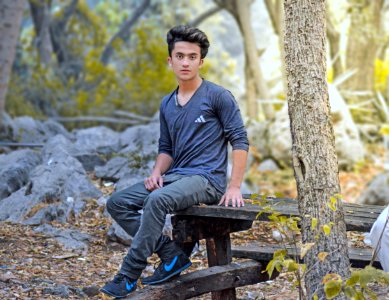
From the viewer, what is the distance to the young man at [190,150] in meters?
4.67

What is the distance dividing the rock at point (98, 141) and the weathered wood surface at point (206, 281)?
4.34 m

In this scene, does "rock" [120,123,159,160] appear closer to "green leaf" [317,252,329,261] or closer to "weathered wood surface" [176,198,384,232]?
"weathered wood surface" [176,198,384,232]

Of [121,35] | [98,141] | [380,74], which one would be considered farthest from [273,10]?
[98,141]

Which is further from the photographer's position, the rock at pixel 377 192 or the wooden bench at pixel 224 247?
the rock at pixel 377 192

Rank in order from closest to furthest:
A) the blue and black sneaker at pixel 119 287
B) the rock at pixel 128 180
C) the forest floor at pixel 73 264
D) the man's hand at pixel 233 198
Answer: the blue and black sneaker at pixel 119 287, the man's hand at pixel 233 198, the forest floor at pixel 73 264, the rock at pixel 128 180

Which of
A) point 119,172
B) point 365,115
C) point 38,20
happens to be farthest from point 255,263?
point 38,20

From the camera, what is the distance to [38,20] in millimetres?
22750

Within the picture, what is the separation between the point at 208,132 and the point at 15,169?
3.70 metres

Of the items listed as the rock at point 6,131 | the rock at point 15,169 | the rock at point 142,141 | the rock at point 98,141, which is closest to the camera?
the rock at point 15,169

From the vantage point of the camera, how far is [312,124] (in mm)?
4180

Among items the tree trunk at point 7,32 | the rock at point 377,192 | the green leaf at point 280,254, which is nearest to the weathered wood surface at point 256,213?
the green leaf at point 280,254

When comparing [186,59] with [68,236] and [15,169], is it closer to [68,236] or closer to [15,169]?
[68,236]

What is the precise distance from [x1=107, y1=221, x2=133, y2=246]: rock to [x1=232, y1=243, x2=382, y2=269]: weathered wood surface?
1408 mm

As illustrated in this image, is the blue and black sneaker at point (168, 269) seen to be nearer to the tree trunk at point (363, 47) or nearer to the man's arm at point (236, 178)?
the man's arm at point (236, 178)
